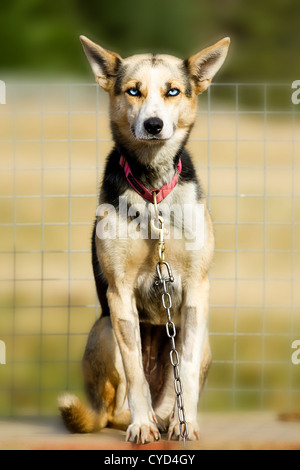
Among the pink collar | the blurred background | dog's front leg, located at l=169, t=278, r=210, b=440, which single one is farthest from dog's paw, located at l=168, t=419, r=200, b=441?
the blurred background

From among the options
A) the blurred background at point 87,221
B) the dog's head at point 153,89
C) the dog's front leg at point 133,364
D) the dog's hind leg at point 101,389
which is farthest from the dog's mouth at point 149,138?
the dog's hind leg at point 101,389

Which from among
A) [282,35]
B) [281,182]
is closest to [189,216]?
[281,182]

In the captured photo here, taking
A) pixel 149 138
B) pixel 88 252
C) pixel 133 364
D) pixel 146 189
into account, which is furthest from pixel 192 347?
pixel 88 252

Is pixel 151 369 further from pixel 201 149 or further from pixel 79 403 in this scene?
pixel 201 149

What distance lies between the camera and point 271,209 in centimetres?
658

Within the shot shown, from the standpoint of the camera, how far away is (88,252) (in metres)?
4.10

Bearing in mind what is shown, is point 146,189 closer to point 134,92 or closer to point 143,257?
point 143,257

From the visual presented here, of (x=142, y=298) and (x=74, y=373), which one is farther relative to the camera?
(x=74, y=373)

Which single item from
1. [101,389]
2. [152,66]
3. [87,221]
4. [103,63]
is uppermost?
[87,221]

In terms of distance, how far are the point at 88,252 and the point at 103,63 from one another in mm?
1324

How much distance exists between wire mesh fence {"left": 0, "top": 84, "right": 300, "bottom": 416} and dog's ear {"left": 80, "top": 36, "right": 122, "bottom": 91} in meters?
0.25

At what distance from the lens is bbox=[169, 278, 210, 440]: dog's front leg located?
9.36ft

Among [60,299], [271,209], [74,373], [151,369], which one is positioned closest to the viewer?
[151,369]

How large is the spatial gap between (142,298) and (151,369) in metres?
0.40
